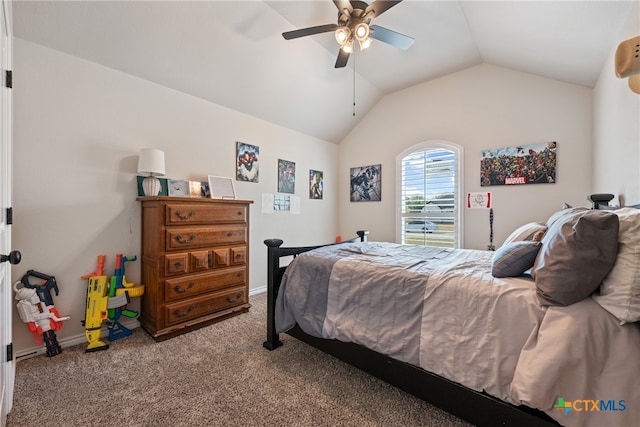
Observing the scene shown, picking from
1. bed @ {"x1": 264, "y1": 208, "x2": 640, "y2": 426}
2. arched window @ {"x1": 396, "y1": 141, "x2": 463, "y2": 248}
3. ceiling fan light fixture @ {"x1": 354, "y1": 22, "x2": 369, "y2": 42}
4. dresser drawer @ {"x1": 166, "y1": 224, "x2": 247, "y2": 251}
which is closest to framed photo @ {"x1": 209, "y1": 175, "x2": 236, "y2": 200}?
dresser drawer @ {"x1": 166, "y1": 224, "x2": 247, "y2": 251}

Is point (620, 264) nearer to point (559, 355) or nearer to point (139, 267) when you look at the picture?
point (559, 355)

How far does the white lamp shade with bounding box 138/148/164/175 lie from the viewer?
2281 millimetres

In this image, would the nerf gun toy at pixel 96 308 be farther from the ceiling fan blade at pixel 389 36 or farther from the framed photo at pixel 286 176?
the ceiling fan blade at pixel 389 36

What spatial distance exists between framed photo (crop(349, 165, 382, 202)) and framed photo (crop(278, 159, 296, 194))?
1.17m

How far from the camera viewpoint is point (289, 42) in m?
2.79

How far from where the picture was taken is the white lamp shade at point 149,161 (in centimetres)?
228

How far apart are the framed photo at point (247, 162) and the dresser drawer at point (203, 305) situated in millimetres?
1436

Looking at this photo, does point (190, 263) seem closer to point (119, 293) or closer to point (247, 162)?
point (119, 293)

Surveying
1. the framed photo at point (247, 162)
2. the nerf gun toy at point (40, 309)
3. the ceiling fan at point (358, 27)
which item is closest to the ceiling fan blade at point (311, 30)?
the ceiling fan at point (358, 27)

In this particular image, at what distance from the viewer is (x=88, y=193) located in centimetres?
220

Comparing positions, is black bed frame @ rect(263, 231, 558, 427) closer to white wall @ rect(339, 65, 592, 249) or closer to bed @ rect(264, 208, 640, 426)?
bed @ rect(264, 208, 640, 426)

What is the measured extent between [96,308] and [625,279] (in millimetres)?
3164

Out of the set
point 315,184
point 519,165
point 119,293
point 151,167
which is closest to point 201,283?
point 119,293

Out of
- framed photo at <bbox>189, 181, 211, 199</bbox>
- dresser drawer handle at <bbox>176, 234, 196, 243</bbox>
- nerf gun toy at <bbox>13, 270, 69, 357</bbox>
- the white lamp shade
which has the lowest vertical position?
nerf gun toy at <bbox>13, 270, 69, 357</bbox>
